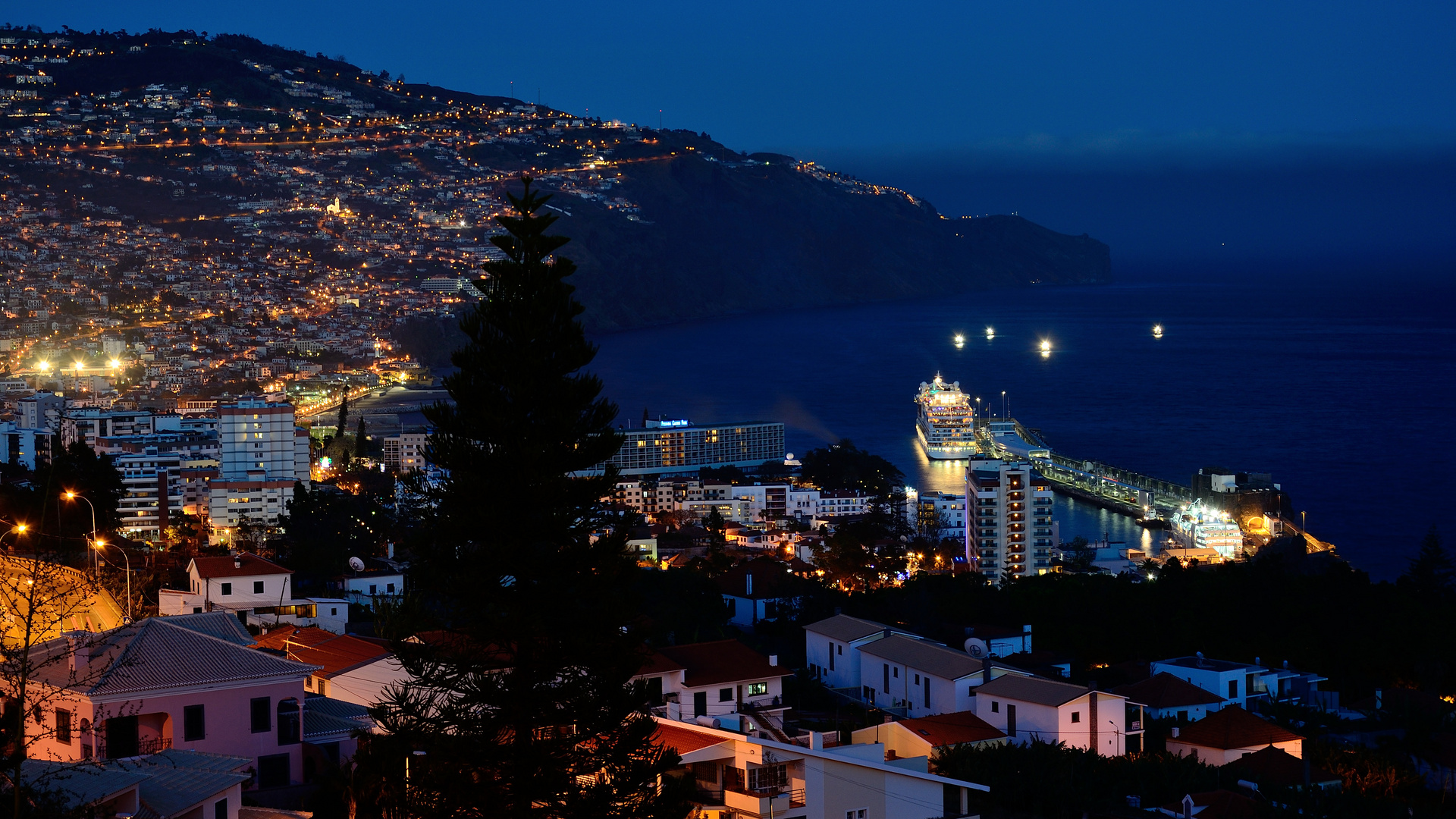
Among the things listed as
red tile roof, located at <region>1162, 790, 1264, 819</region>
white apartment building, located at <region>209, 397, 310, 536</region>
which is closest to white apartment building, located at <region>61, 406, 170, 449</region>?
white apartment building, located at <region>209, 397, 310, 536</region>

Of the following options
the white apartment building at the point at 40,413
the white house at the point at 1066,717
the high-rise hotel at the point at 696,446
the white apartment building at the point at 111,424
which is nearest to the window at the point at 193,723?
the white house at the point at 1066,717

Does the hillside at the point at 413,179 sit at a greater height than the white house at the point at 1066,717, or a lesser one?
greater

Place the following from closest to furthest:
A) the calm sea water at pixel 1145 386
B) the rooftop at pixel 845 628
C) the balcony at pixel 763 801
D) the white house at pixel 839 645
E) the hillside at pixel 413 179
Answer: the balcony at pixel 763 801 → the white house at pixel 839 645 → the rooftop at pixel 845 628 → the calm sea water at pixel 1145 386 → the hillside at pixel 413 179

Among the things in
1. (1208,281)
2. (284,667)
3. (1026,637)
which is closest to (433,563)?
(284,667)

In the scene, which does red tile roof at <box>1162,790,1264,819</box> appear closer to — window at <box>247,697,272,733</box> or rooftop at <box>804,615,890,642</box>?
rooftop at <box>804,615,890,642</box>

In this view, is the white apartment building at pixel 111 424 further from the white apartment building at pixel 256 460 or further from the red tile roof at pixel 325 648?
the red tile roof at pixel 325 648

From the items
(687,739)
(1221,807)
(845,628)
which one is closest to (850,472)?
(845,628)

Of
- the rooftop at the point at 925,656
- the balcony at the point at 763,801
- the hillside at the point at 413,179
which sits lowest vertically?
the balcony at the point at 763,801
